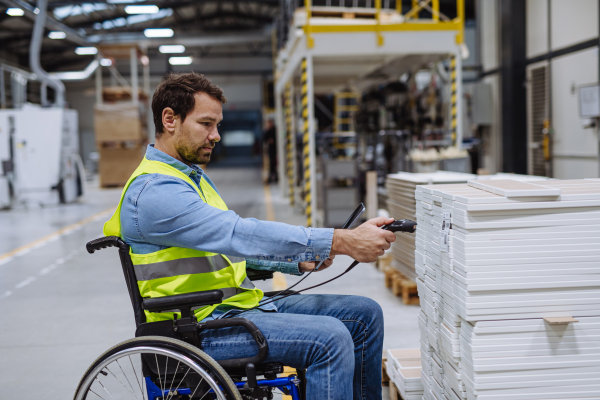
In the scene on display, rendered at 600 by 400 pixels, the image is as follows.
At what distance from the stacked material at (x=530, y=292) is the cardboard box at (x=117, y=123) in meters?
16.5

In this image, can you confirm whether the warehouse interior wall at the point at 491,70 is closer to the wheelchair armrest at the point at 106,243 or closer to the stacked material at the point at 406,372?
the stacked material at the point at 406,372

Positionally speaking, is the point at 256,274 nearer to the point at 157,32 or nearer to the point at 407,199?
the point at 407,199

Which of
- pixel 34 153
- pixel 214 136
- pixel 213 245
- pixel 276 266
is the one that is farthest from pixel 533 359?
pixel 34 153

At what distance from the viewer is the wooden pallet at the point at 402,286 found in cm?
479

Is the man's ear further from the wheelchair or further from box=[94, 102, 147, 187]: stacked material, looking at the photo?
box=[94, 102, 147, 187]: stacked material

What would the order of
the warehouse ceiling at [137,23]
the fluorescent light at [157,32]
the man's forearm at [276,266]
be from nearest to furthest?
the man's forearm at [276,266]
the warehouse ceiling at [137,23]
the fluorescent light at [157,32]

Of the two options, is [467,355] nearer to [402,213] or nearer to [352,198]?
[402,213]

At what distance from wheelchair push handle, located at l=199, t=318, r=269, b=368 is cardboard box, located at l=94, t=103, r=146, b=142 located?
634 inches

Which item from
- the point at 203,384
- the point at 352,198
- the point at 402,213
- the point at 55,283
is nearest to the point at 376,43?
the point at 352,198

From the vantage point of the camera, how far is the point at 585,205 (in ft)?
6.32

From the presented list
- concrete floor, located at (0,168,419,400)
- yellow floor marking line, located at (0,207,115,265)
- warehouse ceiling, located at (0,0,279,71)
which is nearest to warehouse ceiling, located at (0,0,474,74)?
warehouse ceiling, located at (0,0,279,71)

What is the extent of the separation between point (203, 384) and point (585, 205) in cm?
150

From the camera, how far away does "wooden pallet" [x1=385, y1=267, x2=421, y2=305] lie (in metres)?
4.79

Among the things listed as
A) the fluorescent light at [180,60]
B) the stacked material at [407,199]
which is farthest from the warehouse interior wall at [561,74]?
the fluorescent light at [180,60]
